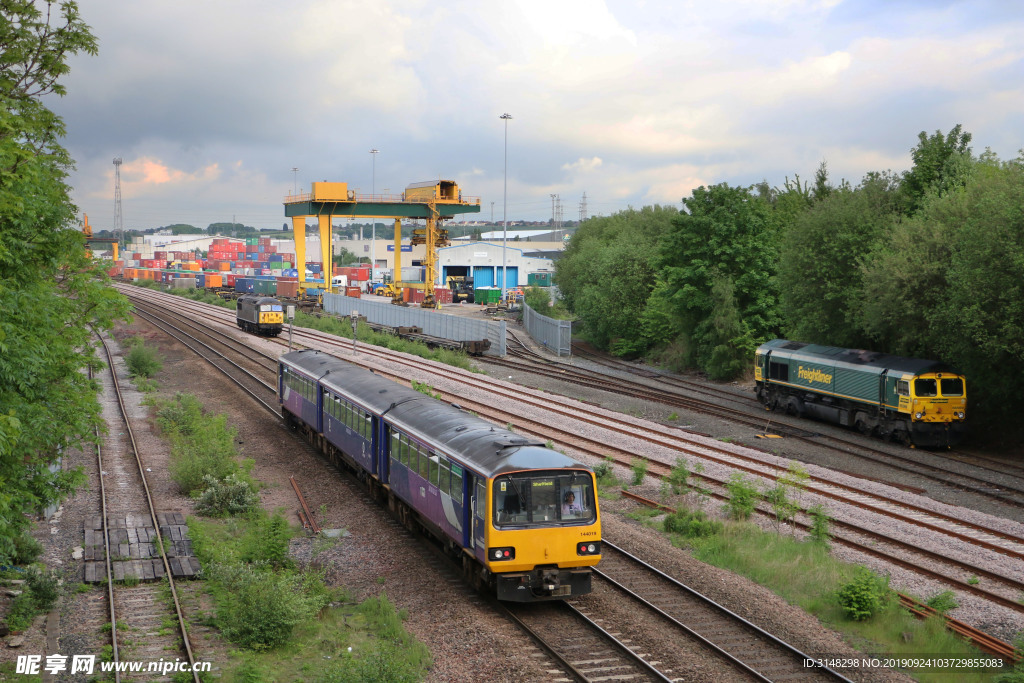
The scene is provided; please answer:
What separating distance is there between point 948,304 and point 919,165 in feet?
32.3

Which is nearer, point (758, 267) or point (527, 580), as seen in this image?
point (527, 580)

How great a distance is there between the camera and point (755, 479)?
75.9 ft

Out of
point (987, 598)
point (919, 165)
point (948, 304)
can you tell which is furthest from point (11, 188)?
point (919, 165)

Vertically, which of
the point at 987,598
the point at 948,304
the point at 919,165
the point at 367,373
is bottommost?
the point at 987,598

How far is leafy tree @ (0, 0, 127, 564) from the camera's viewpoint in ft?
38.0

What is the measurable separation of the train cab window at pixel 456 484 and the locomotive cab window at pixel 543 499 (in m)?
1.32

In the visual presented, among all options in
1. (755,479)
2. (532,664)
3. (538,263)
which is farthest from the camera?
(538,263)

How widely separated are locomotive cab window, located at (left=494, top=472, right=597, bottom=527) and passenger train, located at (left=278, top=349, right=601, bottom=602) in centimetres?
2

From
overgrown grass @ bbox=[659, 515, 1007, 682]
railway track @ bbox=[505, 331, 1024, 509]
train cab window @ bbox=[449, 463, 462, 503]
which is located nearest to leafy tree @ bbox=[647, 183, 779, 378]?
railway track @ bbox=[505, 331, 1024, 509]

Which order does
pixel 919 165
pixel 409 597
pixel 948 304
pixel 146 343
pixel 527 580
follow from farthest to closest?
pixel 146 343 < pixel 919 165 < pixel 948 304 < pixel 409 597 < pixel 527 580

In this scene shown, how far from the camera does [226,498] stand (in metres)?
20.7

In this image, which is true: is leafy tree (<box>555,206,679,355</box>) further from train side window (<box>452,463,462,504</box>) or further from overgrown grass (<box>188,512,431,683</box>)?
overgrown grass (<box>188,512,431,683</box>)

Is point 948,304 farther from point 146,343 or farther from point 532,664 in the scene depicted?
point 146,343

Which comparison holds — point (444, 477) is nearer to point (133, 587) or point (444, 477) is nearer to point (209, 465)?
point (133, 587)
